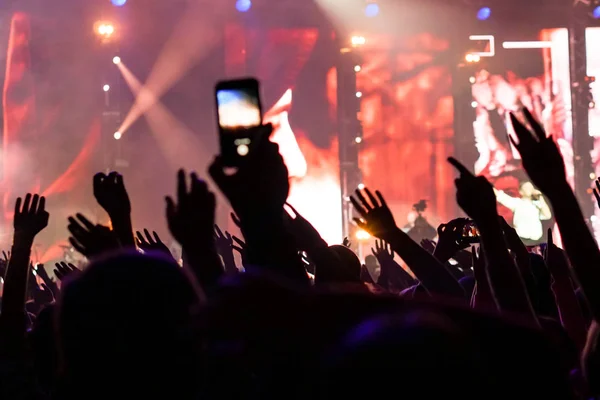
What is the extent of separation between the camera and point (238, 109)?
207 centimetres

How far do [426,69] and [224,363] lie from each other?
13.3 metres

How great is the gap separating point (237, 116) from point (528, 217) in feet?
41.7

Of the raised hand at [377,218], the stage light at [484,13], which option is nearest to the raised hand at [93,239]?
the raised hand at [377,218]

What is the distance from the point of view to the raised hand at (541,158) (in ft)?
5.77

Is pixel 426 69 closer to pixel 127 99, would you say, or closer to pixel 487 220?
pixel 127 99

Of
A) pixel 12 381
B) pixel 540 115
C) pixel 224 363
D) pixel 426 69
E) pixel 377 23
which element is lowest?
pixel 12 381

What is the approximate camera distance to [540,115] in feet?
48.4

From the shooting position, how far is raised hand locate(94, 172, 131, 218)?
248 cm

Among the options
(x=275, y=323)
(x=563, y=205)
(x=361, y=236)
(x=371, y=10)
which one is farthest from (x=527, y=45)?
(x=275, y=323)

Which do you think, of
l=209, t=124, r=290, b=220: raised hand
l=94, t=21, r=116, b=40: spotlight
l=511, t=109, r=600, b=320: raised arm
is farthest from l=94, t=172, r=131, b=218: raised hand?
l=94, t=21, r=116, b=40: spotlight

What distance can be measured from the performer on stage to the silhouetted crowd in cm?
1198

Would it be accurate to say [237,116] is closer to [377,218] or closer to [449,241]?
[377,218]

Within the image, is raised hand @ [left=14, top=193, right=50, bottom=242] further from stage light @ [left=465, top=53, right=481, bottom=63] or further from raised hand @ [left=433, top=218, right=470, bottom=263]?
stage light @ [left=465, top=53, right=481, bottom=63]

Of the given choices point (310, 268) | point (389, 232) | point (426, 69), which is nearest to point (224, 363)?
point (389, 232)
